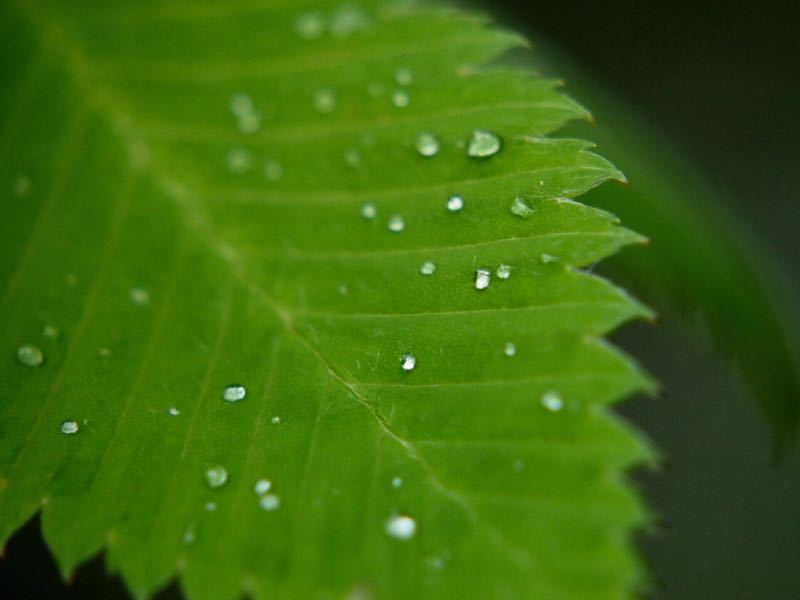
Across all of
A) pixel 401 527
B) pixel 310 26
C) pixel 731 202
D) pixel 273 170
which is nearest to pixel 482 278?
pixel 401 527

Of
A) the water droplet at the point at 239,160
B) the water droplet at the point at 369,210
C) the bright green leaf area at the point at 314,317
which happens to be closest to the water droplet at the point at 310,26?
the bright green leaf area at the point at 314,317

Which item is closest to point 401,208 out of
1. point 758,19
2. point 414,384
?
point 414,384

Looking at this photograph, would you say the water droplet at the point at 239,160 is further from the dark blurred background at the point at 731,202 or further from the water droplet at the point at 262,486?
the dark blurred background at the point at 731,202

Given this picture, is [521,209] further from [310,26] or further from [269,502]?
[310,26]

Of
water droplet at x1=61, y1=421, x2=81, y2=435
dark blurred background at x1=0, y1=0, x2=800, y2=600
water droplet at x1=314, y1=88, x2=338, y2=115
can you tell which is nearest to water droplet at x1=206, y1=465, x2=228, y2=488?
water droplet at x1=61, y1=421, x2=81, y2=435

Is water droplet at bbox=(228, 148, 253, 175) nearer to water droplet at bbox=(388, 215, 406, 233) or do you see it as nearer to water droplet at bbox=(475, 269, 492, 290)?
water droplet at bbox=(388, 215, 406, 233)

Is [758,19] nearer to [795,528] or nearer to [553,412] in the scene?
[795,528]
